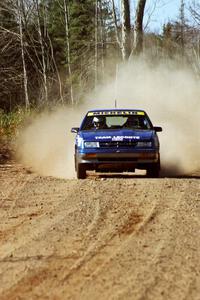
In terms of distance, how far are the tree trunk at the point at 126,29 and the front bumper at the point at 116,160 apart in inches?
435

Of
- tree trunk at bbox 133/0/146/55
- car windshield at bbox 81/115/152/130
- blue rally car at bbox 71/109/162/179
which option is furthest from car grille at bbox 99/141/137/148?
tree trunk at bbox 133/0/146/55

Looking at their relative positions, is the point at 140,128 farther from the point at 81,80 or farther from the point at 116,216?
the point at 81,80

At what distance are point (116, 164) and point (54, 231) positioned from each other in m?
5.85

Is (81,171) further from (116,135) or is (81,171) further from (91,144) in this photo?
(116,135)

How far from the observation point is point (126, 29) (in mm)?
24109

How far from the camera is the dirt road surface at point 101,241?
18.4ft

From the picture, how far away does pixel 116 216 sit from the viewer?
9031 millimetres

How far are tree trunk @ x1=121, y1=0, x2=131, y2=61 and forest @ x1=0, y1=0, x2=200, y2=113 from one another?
751cm

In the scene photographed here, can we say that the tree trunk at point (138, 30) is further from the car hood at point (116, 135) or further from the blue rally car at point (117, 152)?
the blue rally car at point (117, 152)

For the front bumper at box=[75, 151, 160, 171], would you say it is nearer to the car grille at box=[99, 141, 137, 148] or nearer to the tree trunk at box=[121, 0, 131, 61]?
the car grille at box=[99, 141, 137, 148]

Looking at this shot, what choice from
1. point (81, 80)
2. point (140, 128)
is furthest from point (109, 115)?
point (81, 80)

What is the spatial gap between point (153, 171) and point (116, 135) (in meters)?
1.14

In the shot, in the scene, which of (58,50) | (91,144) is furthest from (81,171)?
(58,50)

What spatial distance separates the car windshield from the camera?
14.8 m
